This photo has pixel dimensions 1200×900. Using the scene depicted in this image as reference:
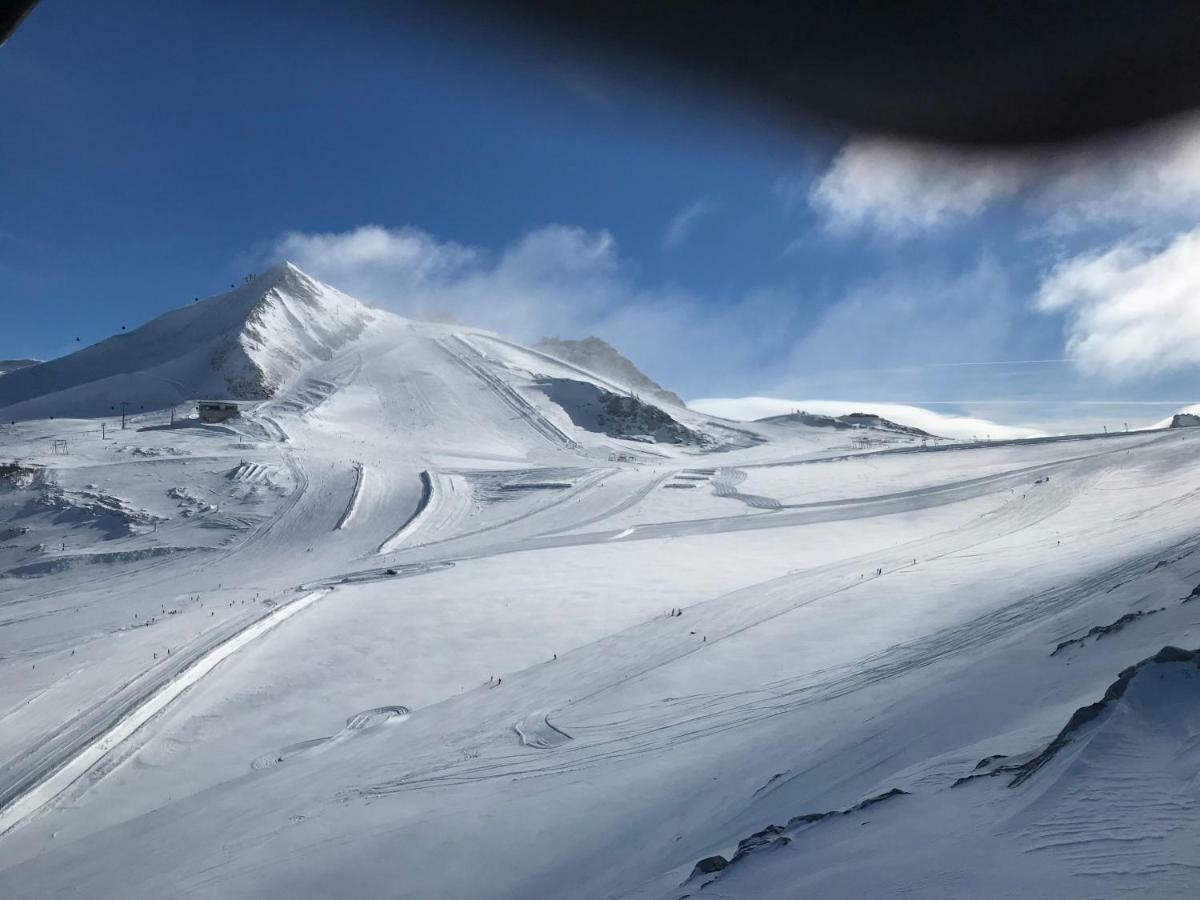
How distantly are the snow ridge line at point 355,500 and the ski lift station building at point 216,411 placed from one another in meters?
18.1

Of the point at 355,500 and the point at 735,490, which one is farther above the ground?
the point at 355,500

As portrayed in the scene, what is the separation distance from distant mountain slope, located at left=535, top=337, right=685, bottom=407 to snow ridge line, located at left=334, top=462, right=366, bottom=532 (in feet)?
240

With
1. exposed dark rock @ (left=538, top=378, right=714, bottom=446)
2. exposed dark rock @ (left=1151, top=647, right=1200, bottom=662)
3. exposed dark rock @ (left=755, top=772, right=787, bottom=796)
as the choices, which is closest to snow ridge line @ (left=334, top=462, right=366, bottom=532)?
exposed dark rock @ (left=755, top=772, right=787, bottom=796)

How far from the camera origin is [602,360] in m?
125

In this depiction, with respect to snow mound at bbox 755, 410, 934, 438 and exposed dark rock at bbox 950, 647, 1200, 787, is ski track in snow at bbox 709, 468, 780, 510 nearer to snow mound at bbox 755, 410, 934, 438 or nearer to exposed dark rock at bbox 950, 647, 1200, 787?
exposed dark rock at bbox 950, 647, 1200, 787

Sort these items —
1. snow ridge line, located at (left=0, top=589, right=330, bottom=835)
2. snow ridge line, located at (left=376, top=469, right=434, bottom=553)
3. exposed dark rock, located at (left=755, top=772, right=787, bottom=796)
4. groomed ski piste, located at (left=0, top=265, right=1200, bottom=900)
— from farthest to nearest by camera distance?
snow ridge line, located at (left=376, top=469, right=434, bottom=553), snow ridge line, located at (left=0, top=589, right=330, bottom=835), exposed dark rock, located at (left=755, top=772, right=787, bottom=796), groomed ski piste, located at (left=0, top=265, right=1200, bottom=900)

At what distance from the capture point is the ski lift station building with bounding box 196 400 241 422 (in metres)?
48.8

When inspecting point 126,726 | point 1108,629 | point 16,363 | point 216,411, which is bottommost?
point 1108,629

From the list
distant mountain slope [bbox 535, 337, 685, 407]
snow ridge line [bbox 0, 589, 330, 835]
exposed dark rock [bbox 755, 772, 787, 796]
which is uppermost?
distant mountain slope [bbox 535, 337, 685, 407]

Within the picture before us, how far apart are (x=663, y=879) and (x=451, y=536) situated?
2356 cm

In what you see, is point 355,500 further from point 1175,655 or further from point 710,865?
point 1175,655

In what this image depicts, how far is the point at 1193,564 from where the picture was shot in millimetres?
8797

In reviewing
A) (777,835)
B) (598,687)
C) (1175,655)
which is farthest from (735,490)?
(777,835)

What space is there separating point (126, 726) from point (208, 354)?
80.4 m
